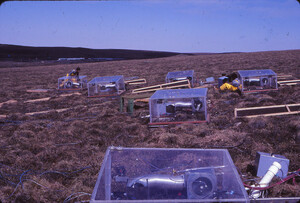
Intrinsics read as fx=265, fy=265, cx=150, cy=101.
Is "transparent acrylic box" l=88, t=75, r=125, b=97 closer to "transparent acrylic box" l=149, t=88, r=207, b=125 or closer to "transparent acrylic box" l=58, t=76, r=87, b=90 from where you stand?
"transparent acrylic box" l=58, t=76, r=87, b=90

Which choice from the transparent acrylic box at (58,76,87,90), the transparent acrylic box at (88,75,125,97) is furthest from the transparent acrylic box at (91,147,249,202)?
the transparent acrylic box at (58,76,87,90)

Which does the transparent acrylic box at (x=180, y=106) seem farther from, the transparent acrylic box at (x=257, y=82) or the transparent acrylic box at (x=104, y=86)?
the transparent acrylic box at (x=104, y=86)

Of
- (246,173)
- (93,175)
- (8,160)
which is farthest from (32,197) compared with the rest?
(246,173)

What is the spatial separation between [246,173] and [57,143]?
5307 millimetres

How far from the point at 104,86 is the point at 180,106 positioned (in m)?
8.15

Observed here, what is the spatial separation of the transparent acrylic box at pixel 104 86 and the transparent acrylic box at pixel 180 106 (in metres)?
6.96

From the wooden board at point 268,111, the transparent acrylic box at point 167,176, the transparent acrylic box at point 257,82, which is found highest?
the transparent acrylic box at point 257,82

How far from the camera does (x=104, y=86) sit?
52.2 ft

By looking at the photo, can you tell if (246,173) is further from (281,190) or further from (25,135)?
(25,135)

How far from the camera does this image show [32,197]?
478 centimetres

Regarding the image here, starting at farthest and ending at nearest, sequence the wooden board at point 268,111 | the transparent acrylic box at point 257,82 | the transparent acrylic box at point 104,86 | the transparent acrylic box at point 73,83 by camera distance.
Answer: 1. the transparent acrylic box at point 73,83
2. the transparent acrylic box at point 104,86
3. the transparent acrylic box at point 257,82
4. the wooden board at point 268,111

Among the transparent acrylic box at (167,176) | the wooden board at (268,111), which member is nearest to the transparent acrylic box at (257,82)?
the wooden board at (268,111)

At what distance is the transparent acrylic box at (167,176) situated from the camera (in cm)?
298

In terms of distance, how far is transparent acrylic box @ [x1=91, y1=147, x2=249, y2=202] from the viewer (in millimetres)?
2982
